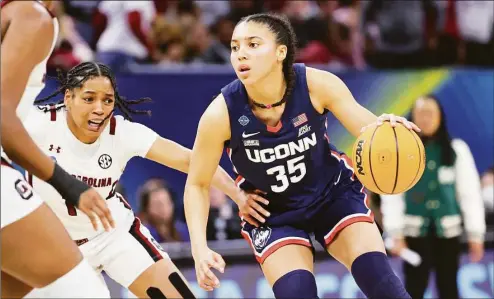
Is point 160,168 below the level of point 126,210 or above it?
below

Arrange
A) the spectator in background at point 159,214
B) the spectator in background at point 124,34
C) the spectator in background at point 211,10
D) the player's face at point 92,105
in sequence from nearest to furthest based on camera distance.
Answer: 1. the player's face at point 92,105
2. the spectator in background at point 159,214
3. the spectator in background at point 124,34
4. the spectator in background at point 211,10

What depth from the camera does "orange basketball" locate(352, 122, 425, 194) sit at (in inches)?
180

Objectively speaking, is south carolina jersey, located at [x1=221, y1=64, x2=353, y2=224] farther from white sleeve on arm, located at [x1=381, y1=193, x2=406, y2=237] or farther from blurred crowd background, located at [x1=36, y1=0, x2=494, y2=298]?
blurred crowd background, located at [x1=36, y1=0, x2=494, y2=298]

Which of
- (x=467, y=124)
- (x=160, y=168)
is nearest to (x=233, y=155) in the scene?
(x=160, y=168)

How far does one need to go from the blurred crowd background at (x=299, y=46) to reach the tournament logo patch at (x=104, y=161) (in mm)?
2737

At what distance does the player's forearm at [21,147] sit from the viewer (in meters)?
3.53

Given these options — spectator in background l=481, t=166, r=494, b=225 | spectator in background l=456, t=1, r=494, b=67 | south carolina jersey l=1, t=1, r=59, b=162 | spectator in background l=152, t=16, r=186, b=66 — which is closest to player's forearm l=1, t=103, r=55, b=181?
south carolina jersey l=1, t=1, r=59, b=162

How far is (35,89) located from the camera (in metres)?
3.79

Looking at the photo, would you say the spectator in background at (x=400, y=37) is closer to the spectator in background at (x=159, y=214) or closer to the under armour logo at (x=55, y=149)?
the spectator in background at (x=159, y=214)

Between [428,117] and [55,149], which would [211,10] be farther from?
[55,149]

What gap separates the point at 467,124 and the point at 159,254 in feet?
18.2

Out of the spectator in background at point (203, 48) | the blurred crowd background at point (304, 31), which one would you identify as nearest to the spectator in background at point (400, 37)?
the blurred crowd background at point (304, 31)

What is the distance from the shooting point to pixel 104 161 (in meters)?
5.16

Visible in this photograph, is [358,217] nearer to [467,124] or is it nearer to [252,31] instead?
[252,31]
